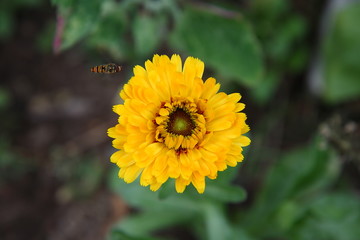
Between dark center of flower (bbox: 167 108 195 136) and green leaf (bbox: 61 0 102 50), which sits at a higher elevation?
green leaf (bbox: 61 0 102 50)

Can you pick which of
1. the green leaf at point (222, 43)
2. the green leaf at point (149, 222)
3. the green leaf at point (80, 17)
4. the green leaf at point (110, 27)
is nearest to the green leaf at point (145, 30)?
the green leaf at point (110, 27)

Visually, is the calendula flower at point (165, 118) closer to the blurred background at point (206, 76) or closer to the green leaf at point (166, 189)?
the green leaf at point (166, 189)

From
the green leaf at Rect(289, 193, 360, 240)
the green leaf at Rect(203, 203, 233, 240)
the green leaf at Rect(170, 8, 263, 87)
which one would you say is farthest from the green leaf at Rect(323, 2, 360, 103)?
the green leaf at Rect(203, 203, 233, 240)

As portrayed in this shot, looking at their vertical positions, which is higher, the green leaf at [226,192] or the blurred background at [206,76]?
the blurred background at [206,76]

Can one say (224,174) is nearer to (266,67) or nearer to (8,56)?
(266,67)

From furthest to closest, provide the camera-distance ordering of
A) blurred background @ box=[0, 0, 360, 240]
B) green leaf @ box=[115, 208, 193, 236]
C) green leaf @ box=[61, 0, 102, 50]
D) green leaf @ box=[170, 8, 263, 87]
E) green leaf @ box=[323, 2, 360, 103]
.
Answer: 1. green leaf @ box=[323, 2, 360, 103]
2. green leaf @ box=[115, 208, 193, 236]
3. green leaf @ box=[170, 8, 263, 87]
4. blurred background @ box=[0, 0, 360, 240]
5. green leaf @ box=[61, 0, 102, 50]

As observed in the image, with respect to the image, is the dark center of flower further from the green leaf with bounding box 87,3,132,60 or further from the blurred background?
the green leaf with bounding box 87,3,132,60

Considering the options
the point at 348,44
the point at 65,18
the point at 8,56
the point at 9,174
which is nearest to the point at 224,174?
the point at 65,18
